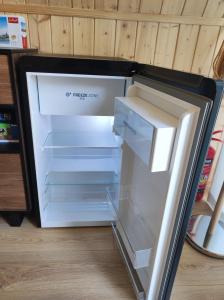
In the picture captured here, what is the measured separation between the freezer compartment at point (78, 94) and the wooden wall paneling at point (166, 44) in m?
0.46

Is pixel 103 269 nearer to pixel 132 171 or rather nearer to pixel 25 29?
pixel 132 171

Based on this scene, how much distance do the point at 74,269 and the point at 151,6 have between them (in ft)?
5.24

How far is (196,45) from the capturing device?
4.87ft

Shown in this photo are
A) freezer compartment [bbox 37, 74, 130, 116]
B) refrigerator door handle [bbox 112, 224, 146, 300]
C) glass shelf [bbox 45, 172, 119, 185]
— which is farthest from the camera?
glass shelf [bbox 45, 172, 119, 185]

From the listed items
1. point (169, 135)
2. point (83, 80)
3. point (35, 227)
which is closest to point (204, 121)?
point (169, 135)

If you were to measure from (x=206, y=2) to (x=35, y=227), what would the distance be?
1775 millimetres

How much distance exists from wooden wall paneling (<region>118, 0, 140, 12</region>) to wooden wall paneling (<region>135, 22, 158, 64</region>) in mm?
90

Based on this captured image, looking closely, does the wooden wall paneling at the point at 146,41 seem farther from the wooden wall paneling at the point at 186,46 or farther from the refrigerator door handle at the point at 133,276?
the refrigerator door handle at the point at 133,276

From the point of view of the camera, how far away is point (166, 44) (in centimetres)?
147

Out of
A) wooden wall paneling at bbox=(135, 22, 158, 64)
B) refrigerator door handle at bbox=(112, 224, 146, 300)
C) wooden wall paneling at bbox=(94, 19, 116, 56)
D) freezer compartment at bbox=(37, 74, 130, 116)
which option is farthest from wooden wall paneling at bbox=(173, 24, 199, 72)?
refrigerator door handle at bbox=(112, 224, 146, 300)

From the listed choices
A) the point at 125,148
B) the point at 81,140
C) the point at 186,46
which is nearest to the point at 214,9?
the point at 186,46

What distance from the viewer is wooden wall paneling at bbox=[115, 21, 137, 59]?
4.62ft

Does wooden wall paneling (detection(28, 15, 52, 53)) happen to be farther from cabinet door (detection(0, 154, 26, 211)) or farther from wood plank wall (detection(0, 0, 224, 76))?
cabinet door (detection(0, 154, 26, 211))

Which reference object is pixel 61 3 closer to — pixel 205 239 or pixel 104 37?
pixel 104 37
